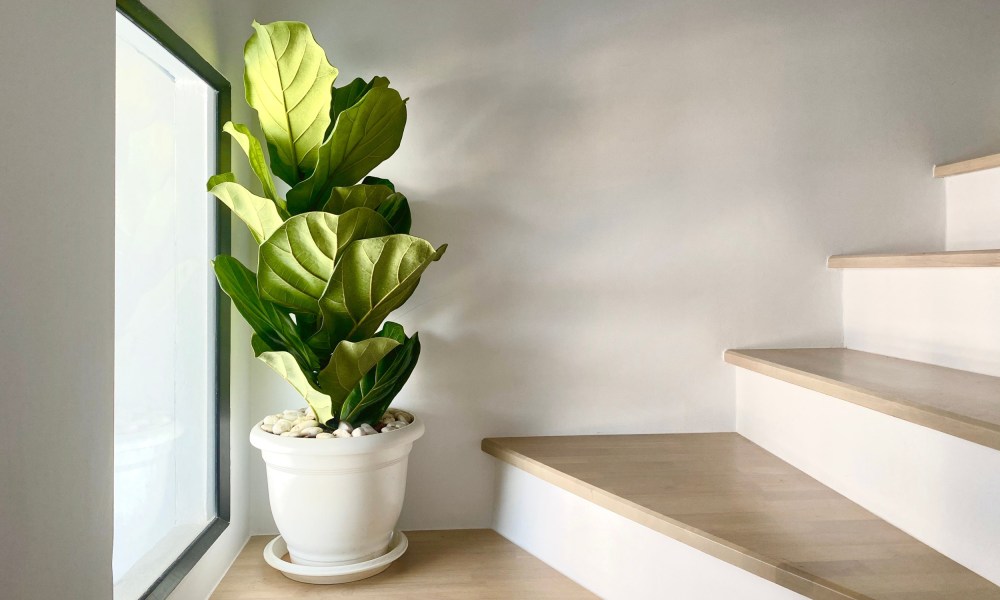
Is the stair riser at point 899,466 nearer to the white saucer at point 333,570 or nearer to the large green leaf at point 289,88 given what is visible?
the white saucer at point 333,570

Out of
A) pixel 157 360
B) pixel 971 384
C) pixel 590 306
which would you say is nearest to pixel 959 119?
pixel 971 384

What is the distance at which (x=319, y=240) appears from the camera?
140 centimetres

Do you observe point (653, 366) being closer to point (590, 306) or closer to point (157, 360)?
→ point (590, 306)

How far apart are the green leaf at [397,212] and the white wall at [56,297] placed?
2.44 feet

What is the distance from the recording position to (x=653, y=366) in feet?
6.97

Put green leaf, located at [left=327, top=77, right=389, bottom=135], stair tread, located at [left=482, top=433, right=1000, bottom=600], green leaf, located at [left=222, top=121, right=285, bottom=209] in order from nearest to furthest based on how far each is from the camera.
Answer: stair tread, located at [left=482, top=433, right=1000, bottom=600]
green leaf, located at [left=222, top=121, right=285, bottom=209]
green leaf, located at [left=327, top=77, right=389, bottom=135]

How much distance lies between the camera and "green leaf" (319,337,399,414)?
1.48 meters

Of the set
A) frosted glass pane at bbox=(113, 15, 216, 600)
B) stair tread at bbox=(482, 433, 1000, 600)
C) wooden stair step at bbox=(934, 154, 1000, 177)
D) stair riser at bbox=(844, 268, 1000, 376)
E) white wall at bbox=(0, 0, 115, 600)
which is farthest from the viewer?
wooden stair step at bbox=(934, 154, 1000, 177)

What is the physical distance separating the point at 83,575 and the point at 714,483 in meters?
1.29

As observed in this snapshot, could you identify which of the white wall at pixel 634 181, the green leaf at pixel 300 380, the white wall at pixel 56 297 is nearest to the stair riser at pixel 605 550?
the white wall at pixel 634 181

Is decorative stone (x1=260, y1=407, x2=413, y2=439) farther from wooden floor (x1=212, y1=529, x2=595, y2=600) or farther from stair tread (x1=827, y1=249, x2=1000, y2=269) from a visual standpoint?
stair tread (x1=827, y1=249, x2=1000, y2=269)

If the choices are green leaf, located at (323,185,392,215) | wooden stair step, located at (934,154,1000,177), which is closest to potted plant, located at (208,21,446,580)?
green leaf, located at (323,185,392,215)

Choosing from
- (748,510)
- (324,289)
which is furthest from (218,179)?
(748,510)

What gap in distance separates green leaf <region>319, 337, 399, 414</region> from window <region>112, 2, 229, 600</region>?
1.12 ft
